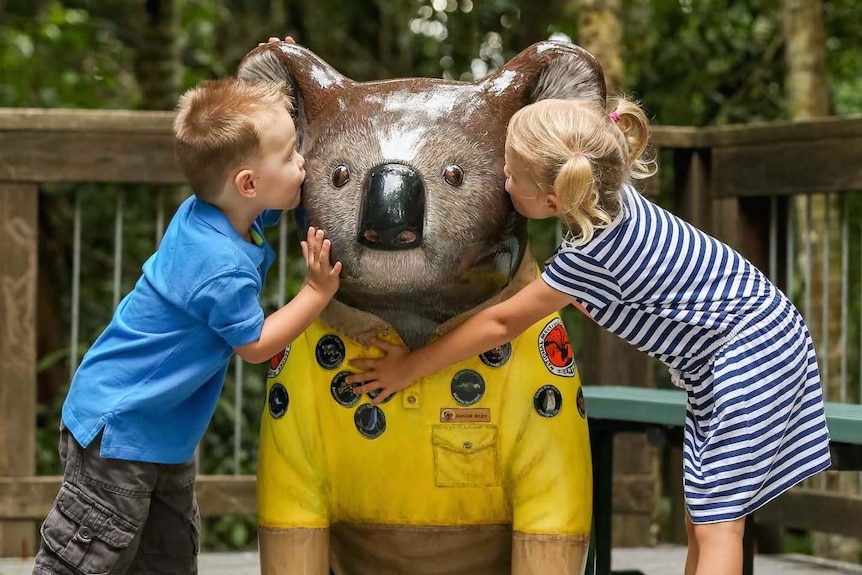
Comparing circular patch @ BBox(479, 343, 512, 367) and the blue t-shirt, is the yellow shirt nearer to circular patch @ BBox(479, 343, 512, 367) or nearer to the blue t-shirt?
circular patch @ BBox(479, 343, 512, 367)

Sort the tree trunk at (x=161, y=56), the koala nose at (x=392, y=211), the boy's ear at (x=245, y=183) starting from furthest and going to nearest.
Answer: the tree trunk at (x=161, y=56), the boy's ear at (x=245, y=183), the koala nose at (x=392, y=211)

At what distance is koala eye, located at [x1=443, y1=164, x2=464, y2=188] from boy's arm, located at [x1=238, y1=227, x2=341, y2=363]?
0.26 m

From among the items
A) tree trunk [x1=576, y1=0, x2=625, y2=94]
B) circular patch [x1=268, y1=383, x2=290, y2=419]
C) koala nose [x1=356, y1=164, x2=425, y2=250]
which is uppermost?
tree trunk [x1=576, y1=0, x2=625, y2=94]

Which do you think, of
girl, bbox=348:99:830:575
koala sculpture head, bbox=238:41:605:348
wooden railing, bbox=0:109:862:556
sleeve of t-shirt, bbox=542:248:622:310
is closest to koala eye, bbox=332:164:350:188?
koala sculpture head, bbox=238:41:605:348

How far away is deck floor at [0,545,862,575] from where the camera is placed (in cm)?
380

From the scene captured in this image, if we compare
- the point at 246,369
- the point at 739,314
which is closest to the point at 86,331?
the point at 246,369

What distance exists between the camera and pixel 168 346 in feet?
7.89

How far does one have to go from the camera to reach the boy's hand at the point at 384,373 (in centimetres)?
251

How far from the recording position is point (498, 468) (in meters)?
2.54

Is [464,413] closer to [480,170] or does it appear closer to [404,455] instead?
[404,455]

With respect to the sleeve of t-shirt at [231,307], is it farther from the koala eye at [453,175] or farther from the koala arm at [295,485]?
the koala eye at [453,175]

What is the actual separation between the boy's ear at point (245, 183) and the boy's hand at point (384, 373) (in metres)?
0.41

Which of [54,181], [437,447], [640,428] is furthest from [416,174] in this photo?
[54,181]

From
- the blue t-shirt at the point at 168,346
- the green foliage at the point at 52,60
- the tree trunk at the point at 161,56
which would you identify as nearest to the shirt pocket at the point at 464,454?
the blue t-shirt at the point at 168,346
